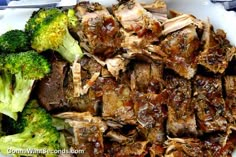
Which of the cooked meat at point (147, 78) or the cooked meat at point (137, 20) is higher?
the cooked meat at point (137, 20)

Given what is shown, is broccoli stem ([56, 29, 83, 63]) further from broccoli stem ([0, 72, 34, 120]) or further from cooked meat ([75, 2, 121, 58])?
broccoli stem ([0, 72, 34, 120])

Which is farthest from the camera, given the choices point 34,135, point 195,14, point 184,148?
point 195,14

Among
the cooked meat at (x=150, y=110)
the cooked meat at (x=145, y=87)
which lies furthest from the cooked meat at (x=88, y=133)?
the cooked meat at (x=150, y=110)

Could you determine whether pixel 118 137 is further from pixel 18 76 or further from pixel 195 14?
pixel 195 14

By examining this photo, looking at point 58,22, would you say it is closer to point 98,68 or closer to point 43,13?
Result: point 43,13

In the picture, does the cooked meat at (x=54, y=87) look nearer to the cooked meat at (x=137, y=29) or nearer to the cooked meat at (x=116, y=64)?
the cooked meat at (x=116, y=64)

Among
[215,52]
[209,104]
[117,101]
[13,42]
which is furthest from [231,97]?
[13,42]
